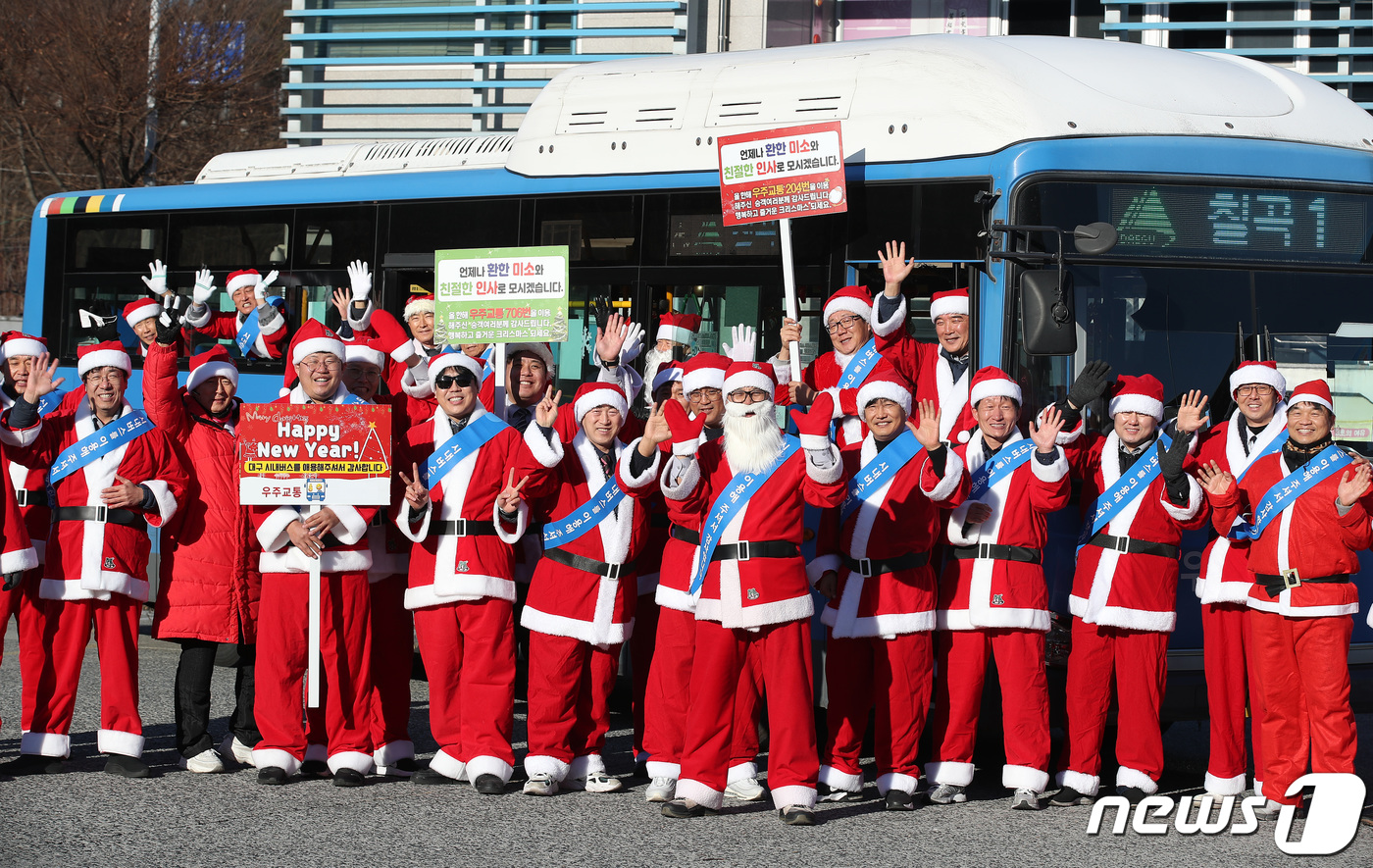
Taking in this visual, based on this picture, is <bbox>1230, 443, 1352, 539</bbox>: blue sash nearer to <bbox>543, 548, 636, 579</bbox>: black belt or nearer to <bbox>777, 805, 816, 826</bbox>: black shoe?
<bbox>777, 805, 816, 826</bbox>: black shoe

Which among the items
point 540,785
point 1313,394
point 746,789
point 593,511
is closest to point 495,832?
point 540,785

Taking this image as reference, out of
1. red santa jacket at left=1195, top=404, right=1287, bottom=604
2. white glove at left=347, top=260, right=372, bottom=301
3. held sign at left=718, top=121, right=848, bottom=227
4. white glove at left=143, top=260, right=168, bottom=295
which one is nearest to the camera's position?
red santa jacket at left=1195, top=404, right=1287, bottom=604

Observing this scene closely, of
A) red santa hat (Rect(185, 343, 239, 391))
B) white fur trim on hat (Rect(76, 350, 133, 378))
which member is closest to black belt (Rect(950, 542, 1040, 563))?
red santa hat (Rect(185, 343, 239, 391))

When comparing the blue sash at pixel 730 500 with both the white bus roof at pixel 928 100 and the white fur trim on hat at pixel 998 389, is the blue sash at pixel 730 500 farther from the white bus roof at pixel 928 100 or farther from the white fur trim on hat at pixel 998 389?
the white bus roof at pixel 928 100

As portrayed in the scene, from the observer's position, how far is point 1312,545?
6.77 m

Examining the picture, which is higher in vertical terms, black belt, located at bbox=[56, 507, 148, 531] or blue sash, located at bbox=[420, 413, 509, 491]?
blue sash, located at bbox=[420, 413, 509, 491]

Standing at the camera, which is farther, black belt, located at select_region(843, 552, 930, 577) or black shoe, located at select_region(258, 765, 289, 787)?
black shoe, located at select_region(258, 765, 289, 787)

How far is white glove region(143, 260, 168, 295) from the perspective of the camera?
12.0 meters

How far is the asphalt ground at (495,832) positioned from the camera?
6.03 m

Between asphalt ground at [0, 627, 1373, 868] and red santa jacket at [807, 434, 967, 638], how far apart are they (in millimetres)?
761

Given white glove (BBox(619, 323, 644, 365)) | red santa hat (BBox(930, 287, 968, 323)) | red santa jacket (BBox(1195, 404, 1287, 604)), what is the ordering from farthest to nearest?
white glove (BBox(619, 323, 644, 365)) < red santa hat (BBox(930, 287, 968, 323)) < red santa jacket (BBox(1195, 404, 1287, 604))

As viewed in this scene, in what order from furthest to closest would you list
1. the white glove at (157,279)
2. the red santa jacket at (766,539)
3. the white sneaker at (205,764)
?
the white glove at (157,279) < the white sneaker at (205,764) < the red santa jacket at (766,539)

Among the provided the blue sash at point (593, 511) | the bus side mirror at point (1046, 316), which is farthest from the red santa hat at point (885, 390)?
the blue sash at point (593, 511)

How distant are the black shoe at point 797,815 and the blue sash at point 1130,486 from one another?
1.71 m
